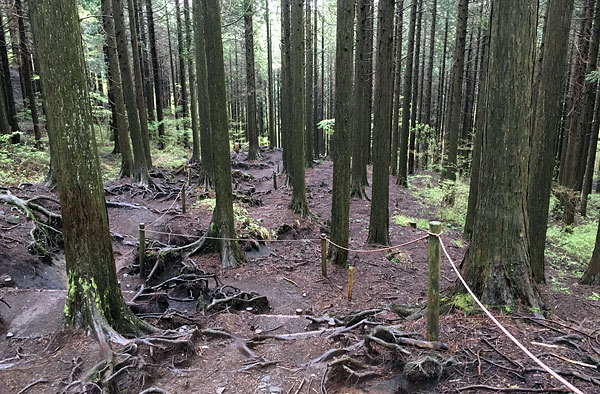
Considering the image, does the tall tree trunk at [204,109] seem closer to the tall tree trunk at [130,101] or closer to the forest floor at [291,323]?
the tall tree trunk at [130,101]

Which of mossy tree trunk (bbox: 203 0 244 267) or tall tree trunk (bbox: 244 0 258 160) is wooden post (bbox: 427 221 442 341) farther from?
tall tree trunk (bbox: 244 0 258 160)

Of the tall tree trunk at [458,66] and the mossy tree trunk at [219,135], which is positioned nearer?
the mossy tree trunk at [219,135]

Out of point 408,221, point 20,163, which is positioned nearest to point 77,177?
point 408,221

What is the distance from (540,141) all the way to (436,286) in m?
5.56

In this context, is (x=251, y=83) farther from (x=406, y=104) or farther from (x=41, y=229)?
(x=41, y=229)

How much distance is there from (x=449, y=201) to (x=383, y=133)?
744 cm

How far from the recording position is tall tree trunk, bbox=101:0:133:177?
12.9 metres

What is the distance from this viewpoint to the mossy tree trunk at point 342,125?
767 centimetres

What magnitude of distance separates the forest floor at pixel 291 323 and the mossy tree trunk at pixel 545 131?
4.08 ft

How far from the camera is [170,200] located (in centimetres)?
1364

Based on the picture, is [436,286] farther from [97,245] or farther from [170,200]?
[170,200]

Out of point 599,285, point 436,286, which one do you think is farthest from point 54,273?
point 599,285

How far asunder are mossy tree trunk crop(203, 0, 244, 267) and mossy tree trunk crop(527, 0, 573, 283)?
6.51 m

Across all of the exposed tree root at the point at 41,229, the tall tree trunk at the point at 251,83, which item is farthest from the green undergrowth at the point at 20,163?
the tall tree trunk at the point at 251,83
